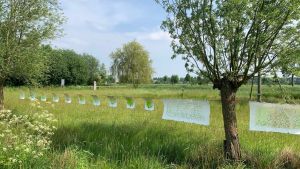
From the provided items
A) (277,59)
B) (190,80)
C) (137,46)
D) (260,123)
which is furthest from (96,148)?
(137,46)

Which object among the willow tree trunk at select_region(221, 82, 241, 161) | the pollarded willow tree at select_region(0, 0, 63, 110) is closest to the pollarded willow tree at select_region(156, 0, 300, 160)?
the willow tree trunk at select_region(221, 82, 241, 161)

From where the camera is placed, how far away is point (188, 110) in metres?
10.6

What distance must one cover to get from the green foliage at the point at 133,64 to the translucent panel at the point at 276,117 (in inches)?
2746

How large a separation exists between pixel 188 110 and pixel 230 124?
1.89 m

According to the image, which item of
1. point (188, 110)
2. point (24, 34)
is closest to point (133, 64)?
point (24, 34)

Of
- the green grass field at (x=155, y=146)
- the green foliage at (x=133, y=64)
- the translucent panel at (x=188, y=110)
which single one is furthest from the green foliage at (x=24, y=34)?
the green foliage at (x=133, y=64)

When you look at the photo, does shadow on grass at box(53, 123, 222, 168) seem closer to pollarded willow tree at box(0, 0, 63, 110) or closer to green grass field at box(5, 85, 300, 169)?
green grass field at box(5, 85, 300, 169)

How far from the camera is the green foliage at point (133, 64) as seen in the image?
263 feet

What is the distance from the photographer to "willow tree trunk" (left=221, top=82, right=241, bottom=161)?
8773mm

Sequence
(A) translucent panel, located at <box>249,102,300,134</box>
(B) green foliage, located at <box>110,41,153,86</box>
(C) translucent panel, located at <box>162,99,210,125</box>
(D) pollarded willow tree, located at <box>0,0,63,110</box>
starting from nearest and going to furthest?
1. (A) translucent panel, located at <box>249,102,300,134</box>
2. (C) translucent panel, located at <box>162,99,210,125</box>
3. (D) pollarded willow tree, located at <box>0,0,63,110</box>
4. (B) green foliage, located at <box>110,41,153,86</box>

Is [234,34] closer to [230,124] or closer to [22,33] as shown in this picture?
[230,124]

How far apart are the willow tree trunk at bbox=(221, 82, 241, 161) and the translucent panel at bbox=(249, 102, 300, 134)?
67 cm

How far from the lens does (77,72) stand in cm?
10006

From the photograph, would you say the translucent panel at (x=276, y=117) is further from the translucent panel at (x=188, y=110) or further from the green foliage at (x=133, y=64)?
the green foliage at (x=133, y=64)
